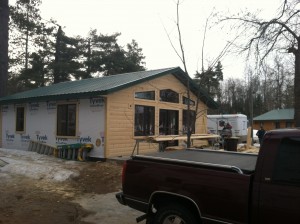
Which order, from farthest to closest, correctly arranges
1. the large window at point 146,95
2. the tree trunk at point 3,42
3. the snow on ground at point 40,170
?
the tree trunk at point 3,42
the large window at point 146,95
the snow on ground at point 40,170

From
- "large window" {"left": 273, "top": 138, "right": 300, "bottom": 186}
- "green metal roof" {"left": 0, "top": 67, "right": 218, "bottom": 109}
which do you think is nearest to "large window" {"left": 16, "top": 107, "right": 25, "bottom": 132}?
"green metal roof" {"left": 0, "top": 67, "right": 218, "bottom": 109}

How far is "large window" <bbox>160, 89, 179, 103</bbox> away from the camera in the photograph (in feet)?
61.7

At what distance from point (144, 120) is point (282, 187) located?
45.1 ft

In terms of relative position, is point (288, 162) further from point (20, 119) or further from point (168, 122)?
point (20, 119)

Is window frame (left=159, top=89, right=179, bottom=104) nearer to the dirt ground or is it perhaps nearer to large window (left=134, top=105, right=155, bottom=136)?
large window (left=134, top=105, right=155, bottom=136)

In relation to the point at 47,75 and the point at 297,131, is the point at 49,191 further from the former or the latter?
the point at 47,75

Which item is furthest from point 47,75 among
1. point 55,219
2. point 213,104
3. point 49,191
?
point 55,219

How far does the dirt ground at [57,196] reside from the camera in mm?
7082

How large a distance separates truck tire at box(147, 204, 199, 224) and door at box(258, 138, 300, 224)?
99cm

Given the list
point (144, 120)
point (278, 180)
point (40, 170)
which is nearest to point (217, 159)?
point (278, 180)

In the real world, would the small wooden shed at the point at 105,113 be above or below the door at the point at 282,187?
above

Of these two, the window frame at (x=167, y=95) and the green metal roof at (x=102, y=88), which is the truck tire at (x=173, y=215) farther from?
the window frame at (x=167, y=95)

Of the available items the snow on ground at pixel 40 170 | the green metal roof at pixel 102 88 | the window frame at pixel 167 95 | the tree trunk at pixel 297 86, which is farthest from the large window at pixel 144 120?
the tree trunk at pixel 297 86

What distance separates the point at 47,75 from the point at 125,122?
90.4ft
